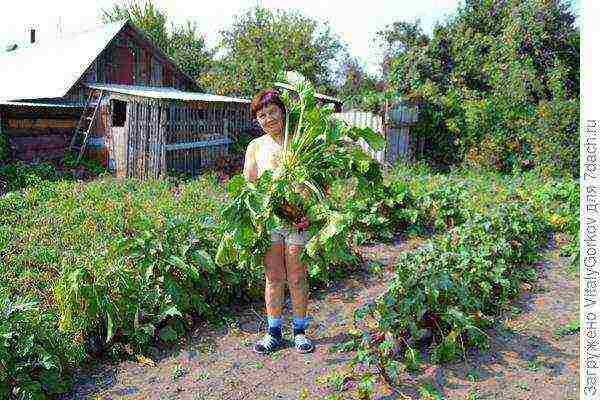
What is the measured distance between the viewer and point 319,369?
3602 millimetres

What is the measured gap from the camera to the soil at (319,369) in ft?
10.9

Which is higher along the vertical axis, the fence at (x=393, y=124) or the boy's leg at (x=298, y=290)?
the fence at (x=393, y=124)

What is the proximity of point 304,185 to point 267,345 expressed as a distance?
114cm

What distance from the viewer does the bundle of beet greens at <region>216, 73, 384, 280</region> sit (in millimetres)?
3460

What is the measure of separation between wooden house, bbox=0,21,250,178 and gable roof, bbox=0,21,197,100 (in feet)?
0.14

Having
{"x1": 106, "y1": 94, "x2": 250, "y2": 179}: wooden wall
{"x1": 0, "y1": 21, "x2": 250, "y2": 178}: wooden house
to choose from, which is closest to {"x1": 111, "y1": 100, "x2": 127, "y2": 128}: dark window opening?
{"x1": 0, "y1": 21, "x2": 250, "y2": 178}: wooden house

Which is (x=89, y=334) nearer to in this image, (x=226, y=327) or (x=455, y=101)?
(x=226, y=327)

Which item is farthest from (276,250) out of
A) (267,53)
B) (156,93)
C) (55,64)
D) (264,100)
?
(267,53)

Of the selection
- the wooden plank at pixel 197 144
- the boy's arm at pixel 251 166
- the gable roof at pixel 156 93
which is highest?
the gable roof at pixel 156 93

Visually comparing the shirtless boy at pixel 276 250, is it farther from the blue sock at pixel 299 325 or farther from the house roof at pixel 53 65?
the house roof at pixel 53 65

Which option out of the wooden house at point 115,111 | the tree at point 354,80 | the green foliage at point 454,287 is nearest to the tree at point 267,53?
the tree at point 354,80

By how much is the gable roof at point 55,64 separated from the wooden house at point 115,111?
42 millimetres

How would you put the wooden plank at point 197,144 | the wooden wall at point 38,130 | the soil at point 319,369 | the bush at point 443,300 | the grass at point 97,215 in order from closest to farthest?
the soil at point 319,369
the bush at point 443,300
the grass at point 97,215
the wooden wall at point 38,130
the wooden plank at point 197,144

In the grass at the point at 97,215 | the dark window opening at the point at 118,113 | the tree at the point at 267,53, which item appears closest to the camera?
the grass at the point at 97,215
